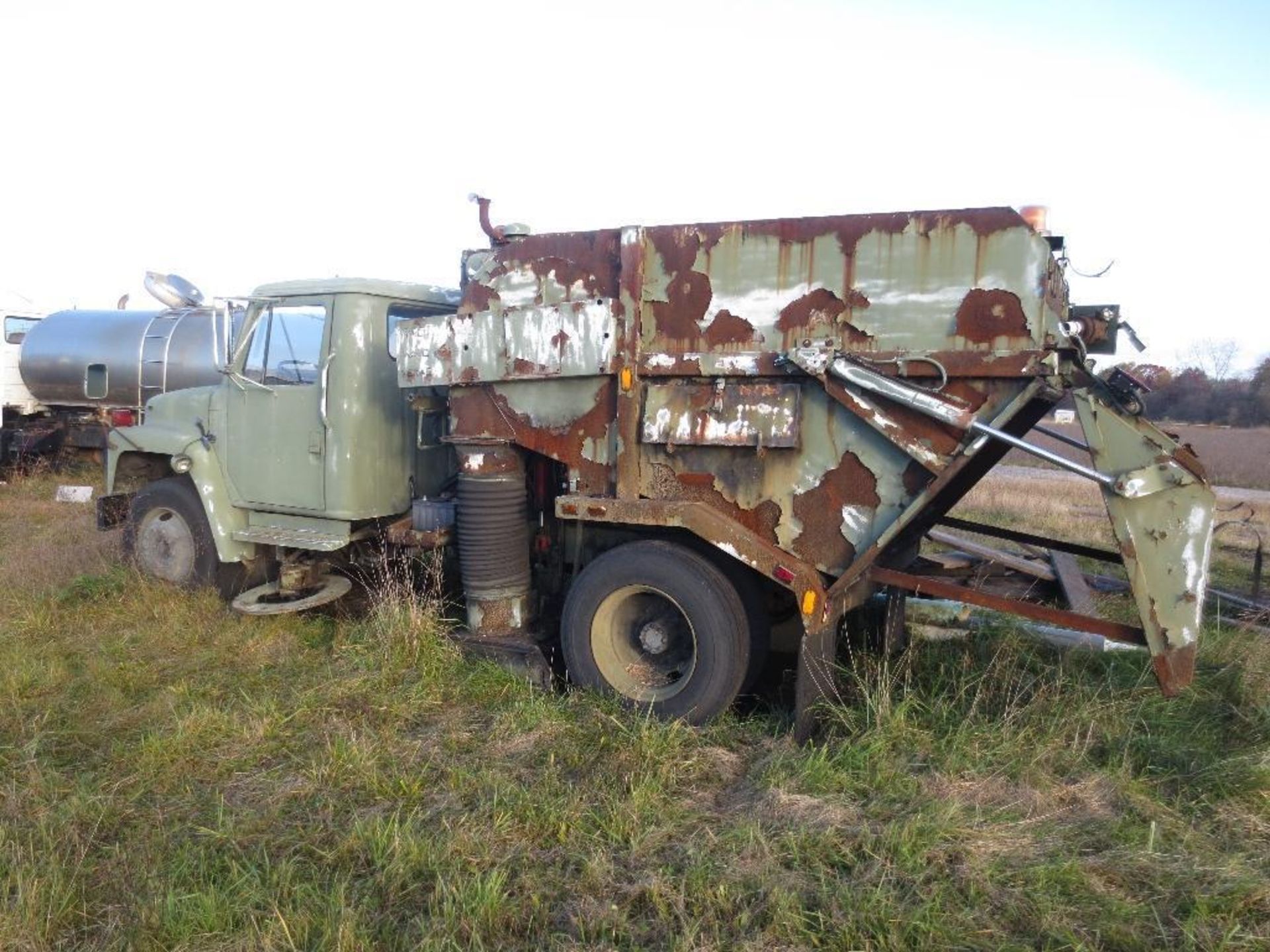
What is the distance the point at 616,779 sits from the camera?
387 centimetres

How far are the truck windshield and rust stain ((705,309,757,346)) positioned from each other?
2966 mm

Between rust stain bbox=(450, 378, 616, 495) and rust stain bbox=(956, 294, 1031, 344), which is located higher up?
rust stain bbox=(956, 294, 1031, 344)

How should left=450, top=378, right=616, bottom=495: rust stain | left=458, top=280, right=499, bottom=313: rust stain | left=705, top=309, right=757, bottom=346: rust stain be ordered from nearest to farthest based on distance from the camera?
left=705, top=309, right=757, bottom=346: rust stain, left=450, top=378, right=616, bottom=495: rust stain, left=458, top=280, right=499, bottom=313: rust stain

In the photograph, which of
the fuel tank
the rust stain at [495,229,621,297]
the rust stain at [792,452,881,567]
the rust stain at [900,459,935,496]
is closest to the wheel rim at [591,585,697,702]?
the rust stain at [792,452,881,567]

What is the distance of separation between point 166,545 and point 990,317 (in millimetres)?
6079

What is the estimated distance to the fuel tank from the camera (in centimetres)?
1365

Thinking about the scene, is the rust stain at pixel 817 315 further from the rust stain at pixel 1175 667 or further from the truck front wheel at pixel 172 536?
the truck front wheel at pixel 172 536

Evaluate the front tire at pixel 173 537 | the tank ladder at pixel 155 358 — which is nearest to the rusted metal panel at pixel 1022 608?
the front tire at pixel 173 537

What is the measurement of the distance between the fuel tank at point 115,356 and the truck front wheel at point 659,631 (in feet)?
34.4

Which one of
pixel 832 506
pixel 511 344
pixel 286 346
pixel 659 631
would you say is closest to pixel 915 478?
pixel 832 506

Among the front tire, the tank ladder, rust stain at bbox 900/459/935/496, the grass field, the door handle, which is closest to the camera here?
the grass field

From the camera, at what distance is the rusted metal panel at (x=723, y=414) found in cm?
443

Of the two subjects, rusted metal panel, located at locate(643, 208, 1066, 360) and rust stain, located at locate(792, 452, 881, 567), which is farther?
rust stain, located at locate(792, 452, 881, 567)

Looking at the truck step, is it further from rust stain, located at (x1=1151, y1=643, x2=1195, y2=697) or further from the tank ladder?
the tank ladder
